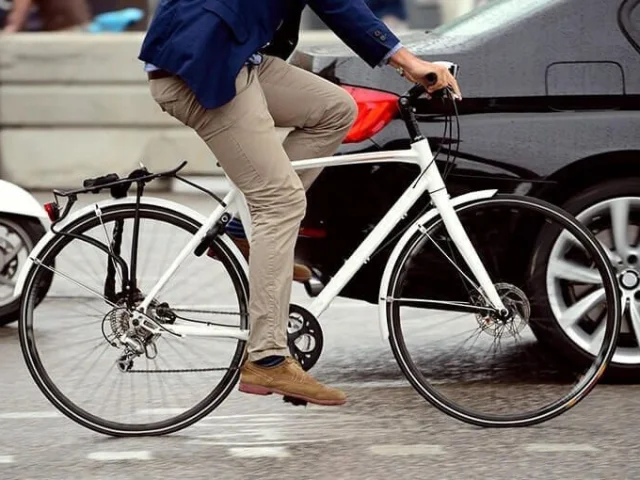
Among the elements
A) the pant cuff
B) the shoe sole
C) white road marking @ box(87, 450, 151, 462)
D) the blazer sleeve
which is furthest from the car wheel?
white road marking @ box(87, 450, 151, 462)

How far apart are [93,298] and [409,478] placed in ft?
3.99

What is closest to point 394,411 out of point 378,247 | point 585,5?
point 378,247

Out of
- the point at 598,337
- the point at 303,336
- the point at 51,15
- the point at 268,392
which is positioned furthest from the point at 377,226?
the point at 51,15

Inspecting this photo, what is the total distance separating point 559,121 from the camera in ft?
19.2

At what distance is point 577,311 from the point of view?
18.9 ft

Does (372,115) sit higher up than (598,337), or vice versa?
(372,115)

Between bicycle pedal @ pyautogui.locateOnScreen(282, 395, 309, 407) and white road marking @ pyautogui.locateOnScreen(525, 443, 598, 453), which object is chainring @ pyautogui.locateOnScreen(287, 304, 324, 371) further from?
white road marking @ pyautogui.locateOnScreen(525, 443, 598, 453)

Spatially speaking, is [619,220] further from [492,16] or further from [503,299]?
[492,16]

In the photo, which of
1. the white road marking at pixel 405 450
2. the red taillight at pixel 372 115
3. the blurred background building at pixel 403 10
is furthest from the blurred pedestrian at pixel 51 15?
the white road marking at pixel 405 450

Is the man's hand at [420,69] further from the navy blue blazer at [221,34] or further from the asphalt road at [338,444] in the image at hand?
the asphalt road at [338,444]

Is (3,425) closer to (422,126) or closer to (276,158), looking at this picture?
(276,158)

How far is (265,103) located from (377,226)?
588mm

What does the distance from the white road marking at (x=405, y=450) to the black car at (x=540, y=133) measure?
31.1 inches

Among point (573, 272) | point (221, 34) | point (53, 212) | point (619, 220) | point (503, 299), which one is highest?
point (221, 34)
